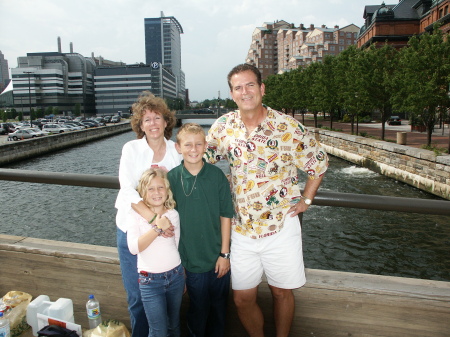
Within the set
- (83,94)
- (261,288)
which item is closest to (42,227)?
(261,288)

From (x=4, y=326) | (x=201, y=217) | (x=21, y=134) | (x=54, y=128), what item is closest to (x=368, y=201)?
(x=201, y=217)

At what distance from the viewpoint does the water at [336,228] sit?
10.1 metres

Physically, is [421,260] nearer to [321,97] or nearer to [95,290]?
[95,290]

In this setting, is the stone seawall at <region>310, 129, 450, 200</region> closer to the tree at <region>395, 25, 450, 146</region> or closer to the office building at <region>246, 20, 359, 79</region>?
the tree at <region>395, 25, 450, 146</region>

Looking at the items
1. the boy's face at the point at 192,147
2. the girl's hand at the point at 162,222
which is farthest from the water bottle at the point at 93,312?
the boy's face at the point at 192,147

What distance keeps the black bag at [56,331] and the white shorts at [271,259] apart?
1189 mm

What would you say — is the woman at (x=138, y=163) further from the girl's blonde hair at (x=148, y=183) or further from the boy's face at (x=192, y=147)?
the boy's face at (x=192, y=147)

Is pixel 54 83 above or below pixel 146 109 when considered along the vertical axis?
above

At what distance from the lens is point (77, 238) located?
1237cm

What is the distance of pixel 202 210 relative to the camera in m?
2.31

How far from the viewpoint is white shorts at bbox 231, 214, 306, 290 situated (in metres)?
2.40

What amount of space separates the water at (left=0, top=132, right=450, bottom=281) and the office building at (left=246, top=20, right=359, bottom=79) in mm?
84751

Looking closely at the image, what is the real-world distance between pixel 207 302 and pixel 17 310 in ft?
5.00

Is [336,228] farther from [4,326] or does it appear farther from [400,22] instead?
[400,22]
